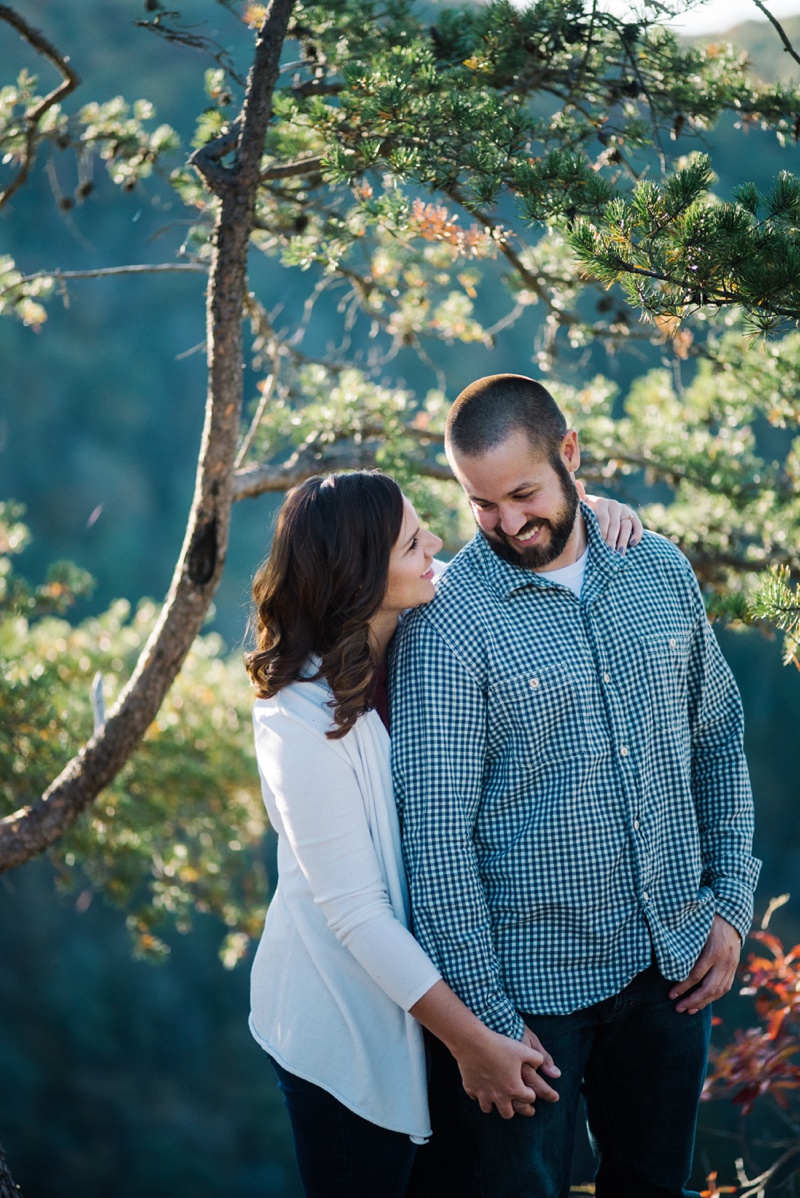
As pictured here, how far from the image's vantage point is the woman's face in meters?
1.47

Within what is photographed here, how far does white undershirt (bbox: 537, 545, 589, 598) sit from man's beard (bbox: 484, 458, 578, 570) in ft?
0.09

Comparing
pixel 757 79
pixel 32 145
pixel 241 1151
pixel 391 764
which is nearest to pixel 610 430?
pixel 757 79

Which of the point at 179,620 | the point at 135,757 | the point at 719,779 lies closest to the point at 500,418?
the point at 719,779

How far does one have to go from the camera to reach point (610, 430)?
3.02 m

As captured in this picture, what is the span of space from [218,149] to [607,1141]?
5.91 ft

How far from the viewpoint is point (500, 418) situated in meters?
1.56

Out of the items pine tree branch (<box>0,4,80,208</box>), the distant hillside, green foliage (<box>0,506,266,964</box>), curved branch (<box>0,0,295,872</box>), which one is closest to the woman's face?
curved branch (<box>0,0,295,872</box>)

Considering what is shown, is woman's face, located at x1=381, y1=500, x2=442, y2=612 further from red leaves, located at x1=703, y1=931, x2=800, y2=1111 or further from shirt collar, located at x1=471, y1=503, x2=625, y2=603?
red leaves, located at x1=703, y1=931, x2=800, y2=1111

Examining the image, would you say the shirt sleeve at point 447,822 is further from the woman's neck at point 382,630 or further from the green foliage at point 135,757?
the green foliage at point 135,757

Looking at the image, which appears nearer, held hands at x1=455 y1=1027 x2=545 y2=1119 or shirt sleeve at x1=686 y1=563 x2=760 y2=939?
held hands at x1=455 y1=1027 x2=545 y2=1119

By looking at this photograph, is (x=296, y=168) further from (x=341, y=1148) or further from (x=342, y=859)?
(x=341, y=1148)

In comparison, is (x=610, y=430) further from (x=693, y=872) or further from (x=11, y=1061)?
(x=11, y=1061)

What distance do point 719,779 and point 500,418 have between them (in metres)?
0.63

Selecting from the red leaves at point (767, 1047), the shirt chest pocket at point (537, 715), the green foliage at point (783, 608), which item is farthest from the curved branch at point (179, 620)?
the red leaves at point (767, 1047)
